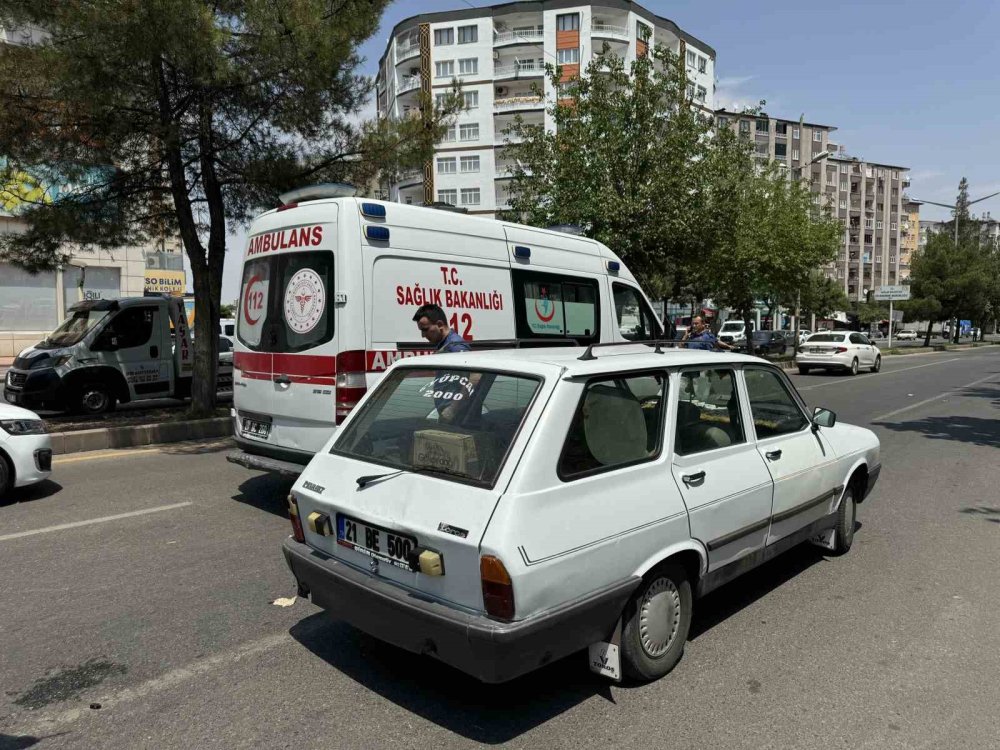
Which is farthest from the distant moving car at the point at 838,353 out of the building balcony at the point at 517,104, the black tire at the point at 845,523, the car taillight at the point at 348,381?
the building balcony at the point at 517,104

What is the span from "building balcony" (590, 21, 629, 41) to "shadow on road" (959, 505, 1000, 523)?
56.7m

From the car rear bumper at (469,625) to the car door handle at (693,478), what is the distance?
1.99ft

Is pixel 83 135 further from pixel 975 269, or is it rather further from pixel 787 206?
pixel 975 269

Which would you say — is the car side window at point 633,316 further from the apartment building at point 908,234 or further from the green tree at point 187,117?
the apartment building at point 908,234

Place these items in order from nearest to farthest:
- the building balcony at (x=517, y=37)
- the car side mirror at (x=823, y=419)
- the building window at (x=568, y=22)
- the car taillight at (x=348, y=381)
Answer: the car side mirror at (x=823, y=419), the car taillight at (x=348, y=381), the building window at (x=568, y=22), the building balcony at (x=517, y=37)

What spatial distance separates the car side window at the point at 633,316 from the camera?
936 centimetres

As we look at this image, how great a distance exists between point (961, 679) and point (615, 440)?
200 centimetres

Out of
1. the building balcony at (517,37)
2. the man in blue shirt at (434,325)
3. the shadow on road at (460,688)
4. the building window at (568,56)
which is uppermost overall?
the building balcony at (517,37)

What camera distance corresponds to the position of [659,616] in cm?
320

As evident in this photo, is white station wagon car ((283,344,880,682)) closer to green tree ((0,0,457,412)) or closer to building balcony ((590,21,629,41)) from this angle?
green tree ((0,0,457,412))

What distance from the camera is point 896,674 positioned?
10.9ft

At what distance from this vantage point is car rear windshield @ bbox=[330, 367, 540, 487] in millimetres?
3018

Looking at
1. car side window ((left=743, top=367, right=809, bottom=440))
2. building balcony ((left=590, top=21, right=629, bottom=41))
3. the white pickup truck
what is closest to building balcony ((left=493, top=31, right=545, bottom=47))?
building balcony ((left=590, top=21, right=629, bottom=41))

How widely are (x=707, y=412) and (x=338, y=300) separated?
3373 mm
